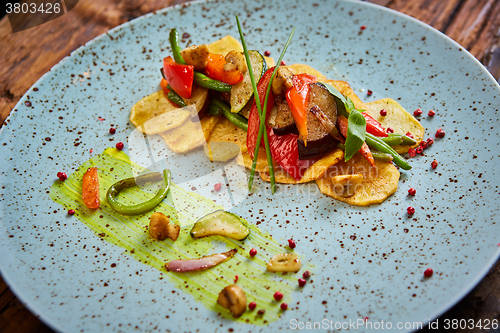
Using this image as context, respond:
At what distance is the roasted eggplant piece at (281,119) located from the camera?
4.16m

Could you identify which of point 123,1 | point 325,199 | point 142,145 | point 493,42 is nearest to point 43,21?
point 123,1

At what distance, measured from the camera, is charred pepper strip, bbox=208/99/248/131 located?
4520 millimetres

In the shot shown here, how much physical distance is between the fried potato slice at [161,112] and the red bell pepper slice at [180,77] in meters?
0.09

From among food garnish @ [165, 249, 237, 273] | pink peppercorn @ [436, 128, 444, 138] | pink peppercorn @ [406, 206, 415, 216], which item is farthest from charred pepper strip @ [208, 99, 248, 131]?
pink peppercorn @ [436, 128, 444, 138]

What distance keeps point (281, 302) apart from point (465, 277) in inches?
51.1

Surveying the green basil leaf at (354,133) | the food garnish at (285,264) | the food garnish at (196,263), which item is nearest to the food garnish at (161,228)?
the food garnish at (196,263)

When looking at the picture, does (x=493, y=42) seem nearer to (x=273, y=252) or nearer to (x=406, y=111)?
(x=406, y=111)

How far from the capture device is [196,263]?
11.8 feet

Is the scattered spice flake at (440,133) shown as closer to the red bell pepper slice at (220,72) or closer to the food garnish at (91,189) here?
the red bell pepper slice at (220,72)

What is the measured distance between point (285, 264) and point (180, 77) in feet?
7.07

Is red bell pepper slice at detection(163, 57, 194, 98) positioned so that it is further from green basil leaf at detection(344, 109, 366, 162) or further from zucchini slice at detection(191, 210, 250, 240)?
green basil leaf at detection(344, 109, 366, 162)

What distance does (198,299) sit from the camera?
3406 millimetres

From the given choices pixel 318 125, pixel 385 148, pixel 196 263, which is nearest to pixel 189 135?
pixel 318 125

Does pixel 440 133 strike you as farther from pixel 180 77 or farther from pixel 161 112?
pixel 161 112
